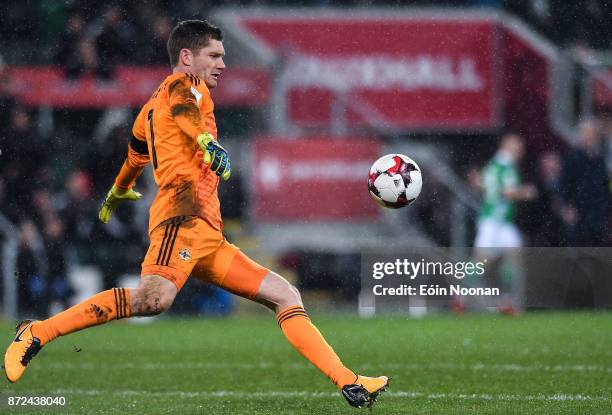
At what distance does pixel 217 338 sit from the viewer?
11.4 meters

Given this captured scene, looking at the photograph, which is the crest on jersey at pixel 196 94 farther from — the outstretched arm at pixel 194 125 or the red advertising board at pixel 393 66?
the red advertising board at pixel 393 66

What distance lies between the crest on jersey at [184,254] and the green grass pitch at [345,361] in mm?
916

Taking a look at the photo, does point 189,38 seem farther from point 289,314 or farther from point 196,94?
point 289,314

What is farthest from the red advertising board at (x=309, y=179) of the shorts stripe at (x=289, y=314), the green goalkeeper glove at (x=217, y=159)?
the green goalkeeper glove at (x=217, y=159)

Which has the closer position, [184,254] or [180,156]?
[184,254]

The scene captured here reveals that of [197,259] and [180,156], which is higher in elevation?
[180,156]

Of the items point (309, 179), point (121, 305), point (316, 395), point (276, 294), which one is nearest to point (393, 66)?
point (309, 179)

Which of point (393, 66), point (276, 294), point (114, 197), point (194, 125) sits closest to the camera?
point (194, 125)

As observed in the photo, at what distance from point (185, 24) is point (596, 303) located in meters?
8.83

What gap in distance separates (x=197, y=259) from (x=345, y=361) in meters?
3.27

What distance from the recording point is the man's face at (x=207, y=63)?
634cm

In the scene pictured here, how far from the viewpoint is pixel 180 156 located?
6145mm

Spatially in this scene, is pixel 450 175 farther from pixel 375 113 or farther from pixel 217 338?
pixel 217 338

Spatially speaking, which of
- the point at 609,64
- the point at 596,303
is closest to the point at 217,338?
the point at 596,303
